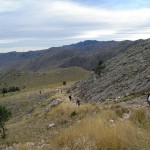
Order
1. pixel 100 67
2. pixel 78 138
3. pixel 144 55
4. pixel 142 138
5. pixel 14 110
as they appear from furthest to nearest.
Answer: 1. pixel 14 110
2. pixel 100 67
3. pixel 144 55
4. pixel 78 138
5. pixel 142 138

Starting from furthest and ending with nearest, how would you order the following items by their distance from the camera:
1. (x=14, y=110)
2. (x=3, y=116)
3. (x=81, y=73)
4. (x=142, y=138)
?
(x=81, y=73)
(x=14, y=110)
(x=3, y=116)
(x=142, y=138)

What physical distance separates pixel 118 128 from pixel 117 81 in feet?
119

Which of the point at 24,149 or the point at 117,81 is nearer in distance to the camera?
the point at 24,149

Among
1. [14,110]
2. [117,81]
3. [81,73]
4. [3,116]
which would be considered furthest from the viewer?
[81,73]

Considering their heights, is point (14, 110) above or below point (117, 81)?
below

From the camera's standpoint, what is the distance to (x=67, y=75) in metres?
192

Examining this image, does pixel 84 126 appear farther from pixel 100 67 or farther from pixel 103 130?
pixel 100 67

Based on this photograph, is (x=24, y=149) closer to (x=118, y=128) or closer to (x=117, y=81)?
(x=118, y=128)

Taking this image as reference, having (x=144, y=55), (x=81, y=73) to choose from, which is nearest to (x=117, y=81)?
(x=144, y=55)

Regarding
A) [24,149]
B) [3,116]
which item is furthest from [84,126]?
[3,116]

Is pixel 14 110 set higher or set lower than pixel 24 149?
lower

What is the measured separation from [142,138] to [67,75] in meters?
185

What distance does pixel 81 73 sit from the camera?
192000 mm

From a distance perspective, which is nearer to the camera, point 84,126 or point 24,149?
point 24,149
